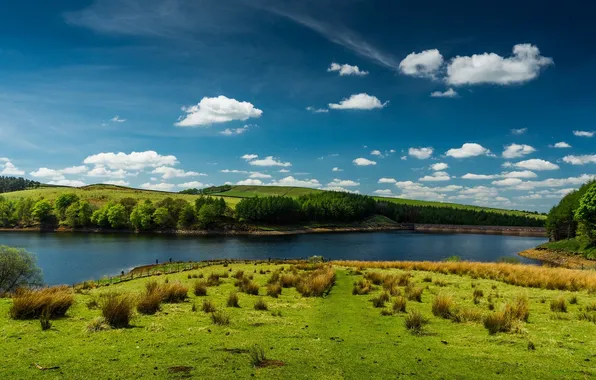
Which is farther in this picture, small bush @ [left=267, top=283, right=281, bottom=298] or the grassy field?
small bush @ [left=267, top=283, right=281, bottom=298]

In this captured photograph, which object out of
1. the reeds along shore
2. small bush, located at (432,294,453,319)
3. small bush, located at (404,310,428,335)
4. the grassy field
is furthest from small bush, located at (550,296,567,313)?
the reeds along shore

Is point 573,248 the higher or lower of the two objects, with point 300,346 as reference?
lower

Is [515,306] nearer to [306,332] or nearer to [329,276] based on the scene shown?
[306,332]

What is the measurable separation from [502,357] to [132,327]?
9207 mm

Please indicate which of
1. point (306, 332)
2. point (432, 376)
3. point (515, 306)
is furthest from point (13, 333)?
point (515, 306)

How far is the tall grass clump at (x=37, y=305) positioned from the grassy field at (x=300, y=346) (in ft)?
1.15

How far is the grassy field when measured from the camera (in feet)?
24.0

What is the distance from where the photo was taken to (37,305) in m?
10.7

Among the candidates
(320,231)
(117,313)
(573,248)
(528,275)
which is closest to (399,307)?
(117,313)

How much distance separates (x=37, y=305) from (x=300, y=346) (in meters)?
7.60

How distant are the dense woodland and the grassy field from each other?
6863 centimetres

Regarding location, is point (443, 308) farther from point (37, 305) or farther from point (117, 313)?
point (37, 305)

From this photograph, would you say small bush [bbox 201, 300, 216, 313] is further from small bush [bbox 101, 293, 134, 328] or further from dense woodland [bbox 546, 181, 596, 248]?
dense woodland [bbox 546, 181, 596, 248]

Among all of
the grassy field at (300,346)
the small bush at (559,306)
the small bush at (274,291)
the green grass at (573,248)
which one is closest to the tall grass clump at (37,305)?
the grassy field at (300,346)
